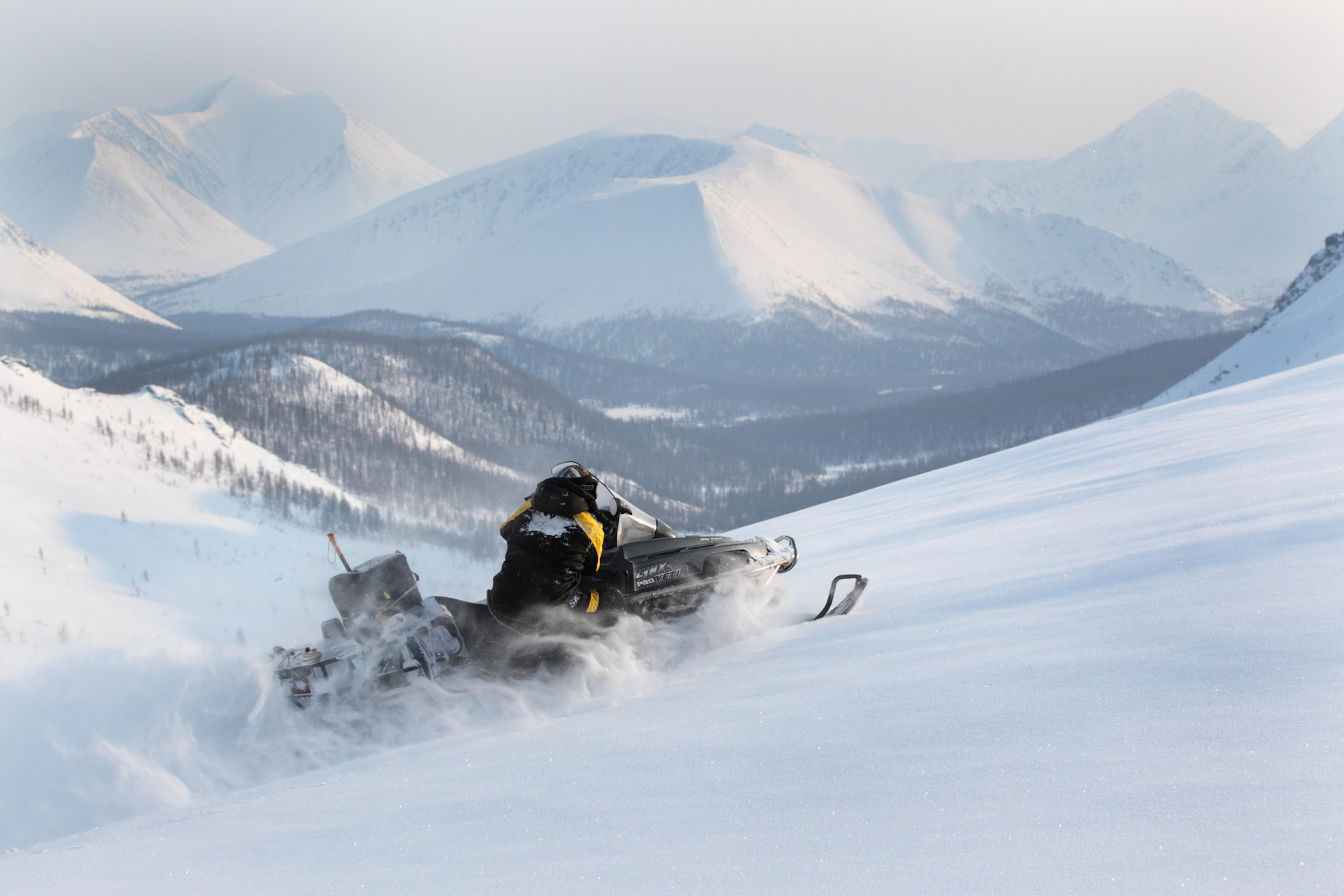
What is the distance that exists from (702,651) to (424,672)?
211 cm

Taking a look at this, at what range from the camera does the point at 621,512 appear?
702 centimetres

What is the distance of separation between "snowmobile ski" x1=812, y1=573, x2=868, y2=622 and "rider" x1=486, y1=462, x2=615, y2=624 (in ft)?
6.05

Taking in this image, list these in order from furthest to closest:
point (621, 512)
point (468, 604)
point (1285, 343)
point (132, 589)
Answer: point (1285, 343) → point (132, 589) → point (621, 512) → point (468, 604)

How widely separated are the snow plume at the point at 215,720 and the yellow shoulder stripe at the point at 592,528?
29.2 inches

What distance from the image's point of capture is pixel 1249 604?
3967 millimetres

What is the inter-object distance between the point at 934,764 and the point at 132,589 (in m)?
32.9

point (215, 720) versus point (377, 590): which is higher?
point (377, 590)

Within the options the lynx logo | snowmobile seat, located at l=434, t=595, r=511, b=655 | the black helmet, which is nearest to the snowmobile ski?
the lynx logo

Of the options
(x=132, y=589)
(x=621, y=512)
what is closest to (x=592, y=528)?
(x=621, y=512)

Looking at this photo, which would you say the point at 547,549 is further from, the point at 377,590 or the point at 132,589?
the point at 132,589

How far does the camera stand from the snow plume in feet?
19.0

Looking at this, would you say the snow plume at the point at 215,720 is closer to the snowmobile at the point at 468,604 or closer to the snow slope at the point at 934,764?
the snowmobile at the point at 468,604

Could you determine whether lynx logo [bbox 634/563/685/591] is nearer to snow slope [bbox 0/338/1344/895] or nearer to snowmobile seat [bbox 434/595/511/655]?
snow slope [bbox 0/338/1344/895]

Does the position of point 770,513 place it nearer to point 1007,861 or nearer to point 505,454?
point 505,454
